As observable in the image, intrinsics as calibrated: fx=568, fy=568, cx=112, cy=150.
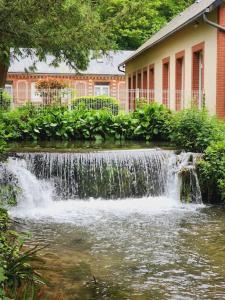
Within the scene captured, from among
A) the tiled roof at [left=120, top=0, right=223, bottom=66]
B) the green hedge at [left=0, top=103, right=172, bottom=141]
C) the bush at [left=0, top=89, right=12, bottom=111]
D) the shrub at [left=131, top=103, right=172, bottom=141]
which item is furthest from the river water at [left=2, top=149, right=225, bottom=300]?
the bush at [left=0, top=89, right=12, bottom=111]

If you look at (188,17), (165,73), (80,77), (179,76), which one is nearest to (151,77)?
(165,73)

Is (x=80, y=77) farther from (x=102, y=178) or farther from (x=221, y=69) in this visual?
(x=102, y=178)

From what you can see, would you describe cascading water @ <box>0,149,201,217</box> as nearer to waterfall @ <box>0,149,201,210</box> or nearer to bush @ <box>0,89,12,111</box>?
waterfall @ <box>0,149,201,210</box>

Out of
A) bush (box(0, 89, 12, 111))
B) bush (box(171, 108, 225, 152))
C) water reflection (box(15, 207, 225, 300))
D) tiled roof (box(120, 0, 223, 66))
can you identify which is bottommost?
water reflection (box(15, 207, 225, 300))

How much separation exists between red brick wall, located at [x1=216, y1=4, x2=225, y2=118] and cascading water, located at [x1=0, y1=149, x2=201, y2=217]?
4.00 m

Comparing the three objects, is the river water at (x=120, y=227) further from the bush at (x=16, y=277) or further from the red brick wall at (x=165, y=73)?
the red brick wall at (x=165, y=73)

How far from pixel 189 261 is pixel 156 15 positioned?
128ft

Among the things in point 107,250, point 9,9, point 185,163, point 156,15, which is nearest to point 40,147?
point 185,163

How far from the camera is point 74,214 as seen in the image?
10.6m

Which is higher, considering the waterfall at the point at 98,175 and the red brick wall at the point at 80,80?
the red brick wall at the point at 80,80

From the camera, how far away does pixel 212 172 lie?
11898mm

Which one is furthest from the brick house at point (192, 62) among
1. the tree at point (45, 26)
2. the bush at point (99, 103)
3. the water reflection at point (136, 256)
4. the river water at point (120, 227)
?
the tree at point (45, 26)

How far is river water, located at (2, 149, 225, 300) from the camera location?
20.3 feet

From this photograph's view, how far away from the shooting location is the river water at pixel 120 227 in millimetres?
6195
